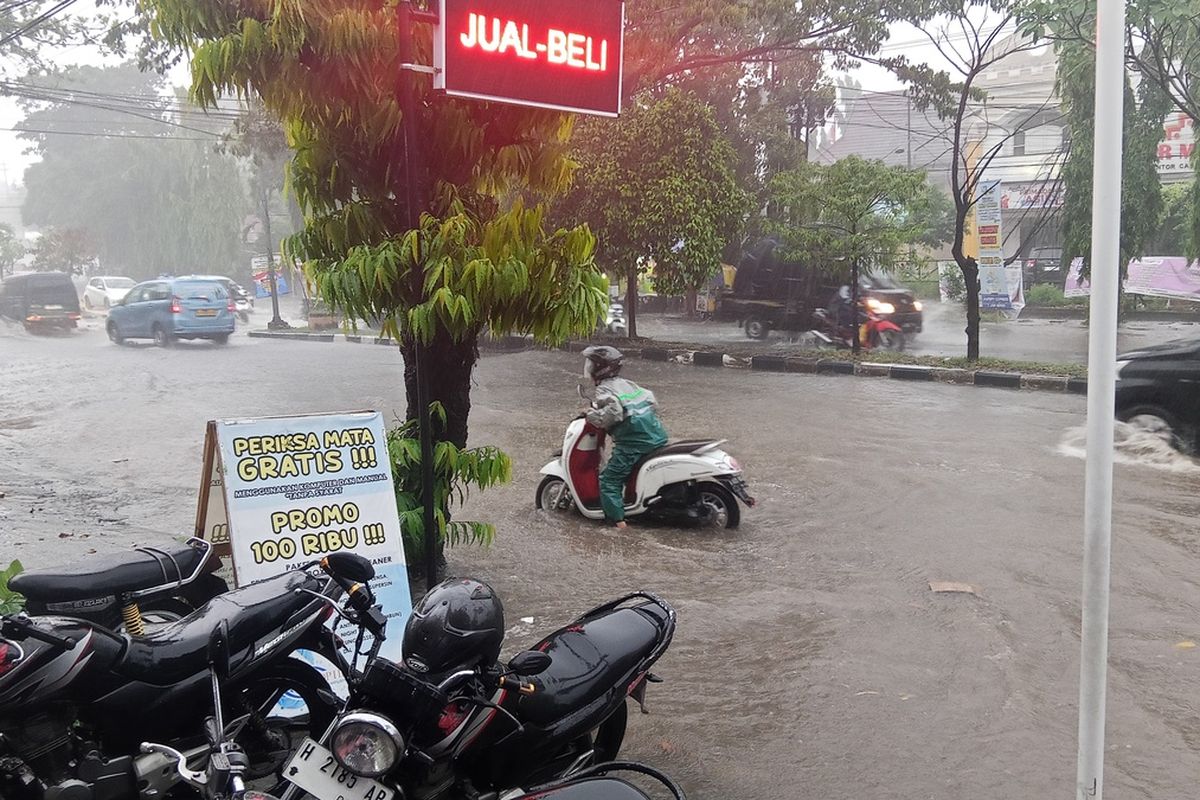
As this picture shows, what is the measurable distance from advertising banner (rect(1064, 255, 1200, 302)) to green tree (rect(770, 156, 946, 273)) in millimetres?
9650

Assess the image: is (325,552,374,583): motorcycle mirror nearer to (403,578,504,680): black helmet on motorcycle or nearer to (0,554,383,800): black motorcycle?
(0,554,383,800): black motorcycle

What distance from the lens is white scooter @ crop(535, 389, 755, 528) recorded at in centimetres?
702

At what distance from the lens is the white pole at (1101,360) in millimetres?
2588

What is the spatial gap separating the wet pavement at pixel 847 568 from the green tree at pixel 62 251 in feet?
112

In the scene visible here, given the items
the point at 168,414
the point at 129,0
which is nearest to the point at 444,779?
the point at 168,414

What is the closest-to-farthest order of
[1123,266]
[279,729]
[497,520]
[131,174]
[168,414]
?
[279,729]
[497,520]
[168,414]
[1123,266]
[131,174]

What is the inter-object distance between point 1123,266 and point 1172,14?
31.5 ft

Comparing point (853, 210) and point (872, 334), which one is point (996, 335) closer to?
point (872, 334)

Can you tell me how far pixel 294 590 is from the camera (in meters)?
3.46

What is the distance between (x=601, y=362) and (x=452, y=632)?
171 inches

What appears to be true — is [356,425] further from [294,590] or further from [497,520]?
[497,520]

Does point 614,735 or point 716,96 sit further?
point 716,96

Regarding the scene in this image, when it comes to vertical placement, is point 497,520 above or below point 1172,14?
below

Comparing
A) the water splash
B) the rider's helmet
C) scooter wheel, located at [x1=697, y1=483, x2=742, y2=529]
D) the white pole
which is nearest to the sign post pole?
the rider's helmet
